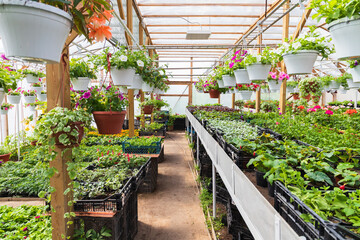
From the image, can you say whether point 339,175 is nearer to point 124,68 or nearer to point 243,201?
point 243,201

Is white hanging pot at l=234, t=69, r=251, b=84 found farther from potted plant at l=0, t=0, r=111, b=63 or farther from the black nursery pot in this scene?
potted plant at l=0, t=0, r=111, b=63

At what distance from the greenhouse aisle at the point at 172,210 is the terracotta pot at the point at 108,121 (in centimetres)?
167

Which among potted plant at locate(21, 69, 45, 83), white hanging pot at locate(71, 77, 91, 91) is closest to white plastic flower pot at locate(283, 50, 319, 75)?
white hanging pot at locate(71, 77, 91, 91)

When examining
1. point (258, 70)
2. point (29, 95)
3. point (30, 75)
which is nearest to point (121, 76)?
point (258, 70)

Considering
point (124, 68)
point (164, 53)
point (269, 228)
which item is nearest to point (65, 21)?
point (269, 228)

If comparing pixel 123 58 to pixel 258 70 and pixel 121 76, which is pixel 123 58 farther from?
pixel 258 70

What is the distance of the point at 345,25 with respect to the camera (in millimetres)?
1101

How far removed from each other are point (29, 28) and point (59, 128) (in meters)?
0.64

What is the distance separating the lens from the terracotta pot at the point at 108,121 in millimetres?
1952

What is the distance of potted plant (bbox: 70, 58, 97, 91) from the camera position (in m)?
2.95

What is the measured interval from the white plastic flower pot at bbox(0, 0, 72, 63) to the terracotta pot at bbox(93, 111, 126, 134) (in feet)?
3.81

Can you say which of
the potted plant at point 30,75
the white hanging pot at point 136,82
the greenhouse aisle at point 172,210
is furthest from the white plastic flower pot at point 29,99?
the white hanging pot at point 136,82

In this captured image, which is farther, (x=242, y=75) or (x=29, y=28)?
(x=242, y=75)

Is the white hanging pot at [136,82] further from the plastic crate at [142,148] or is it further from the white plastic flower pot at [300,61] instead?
the white plastic flower pot at [300,61]
